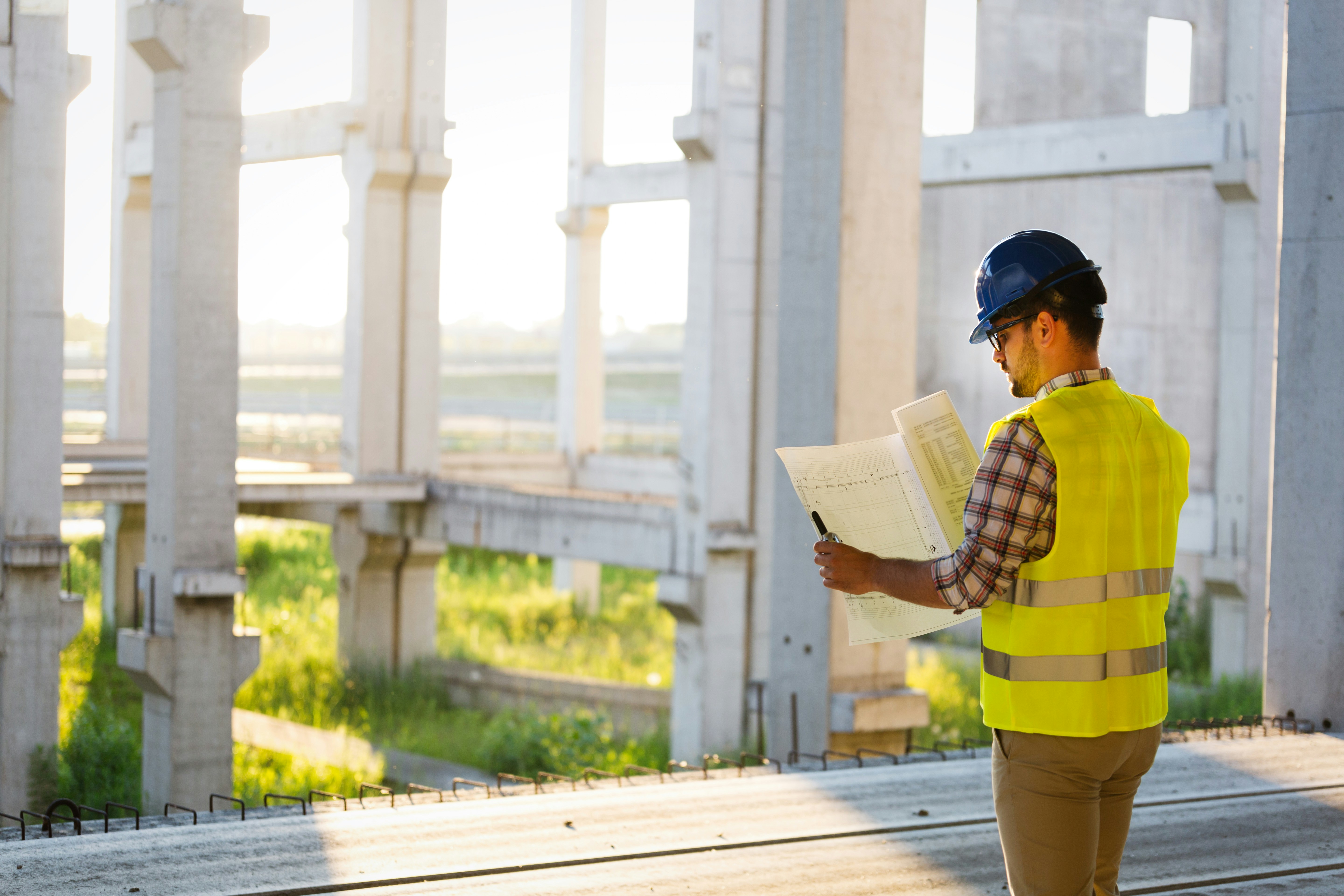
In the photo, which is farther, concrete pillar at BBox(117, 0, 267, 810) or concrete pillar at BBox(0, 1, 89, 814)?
concrete pillar at BBox(0, 1, 89, 814)

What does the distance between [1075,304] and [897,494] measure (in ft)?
1.97

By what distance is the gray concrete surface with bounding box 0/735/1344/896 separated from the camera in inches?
169

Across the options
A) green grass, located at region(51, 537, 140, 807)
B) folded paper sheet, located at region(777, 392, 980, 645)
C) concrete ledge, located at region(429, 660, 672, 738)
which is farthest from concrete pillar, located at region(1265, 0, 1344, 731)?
concrete ledge, located at region(429, 660, 672, 738)

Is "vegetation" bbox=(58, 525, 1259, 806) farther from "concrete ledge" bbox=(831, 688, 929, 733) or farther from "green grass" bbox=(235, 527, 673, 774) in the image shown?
"concrete ledge" bbox=(831, 688, 929, 733)

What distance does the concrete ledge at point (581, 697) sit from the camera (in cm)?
1741

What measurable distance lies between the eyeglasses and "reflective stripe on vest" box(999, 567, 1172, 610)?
1.62 feet

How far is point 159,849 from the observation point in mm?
4492

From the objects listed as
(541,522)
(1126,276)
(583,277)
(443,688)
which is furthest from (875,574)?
(583,277)

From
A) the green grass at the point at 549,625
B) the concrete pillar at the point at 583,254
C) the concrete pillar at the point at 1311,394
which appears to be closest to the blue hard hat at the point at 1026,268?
the concrete pillar at the point at 1311,394

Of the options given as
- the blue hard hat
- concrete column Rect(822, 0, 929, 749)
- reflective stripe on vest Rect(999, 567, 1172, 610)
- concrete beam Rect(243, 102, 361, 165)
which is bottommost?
reflective stripe on vest Rect(999, 567, 1172, 610)

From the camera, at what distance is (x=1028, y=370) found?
9.21ft

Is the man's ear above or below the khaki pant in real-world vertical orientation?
above

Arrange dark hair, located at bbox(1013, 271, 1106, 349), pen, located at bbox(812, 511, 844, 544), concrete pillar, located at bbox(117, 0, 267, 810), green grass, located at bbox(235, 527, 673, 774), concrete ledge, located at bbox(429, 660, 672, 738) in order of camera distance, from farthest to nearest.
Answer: concrete ledge, located at bbox(429, 660, 672, 738), green grass, located at bbox(235, 527, 673, 774), concrete pillar, located at bbox(117, 0, 267, 810), pen, located at bbox(812, 511, 844, 544), dark hair, located at bbox(1013, 271, 1106, 349)

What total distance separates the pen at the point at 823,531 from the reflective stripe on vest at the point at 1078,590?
0.42 meters
